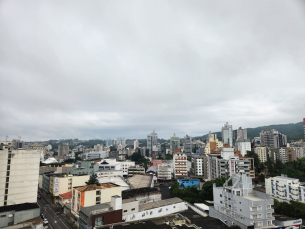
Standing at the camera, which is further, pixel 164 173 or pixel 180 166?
pixel 164 173

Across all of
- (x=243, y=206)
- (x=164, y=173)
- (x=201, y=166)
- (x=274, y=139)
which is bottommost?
(x=164, y=173)

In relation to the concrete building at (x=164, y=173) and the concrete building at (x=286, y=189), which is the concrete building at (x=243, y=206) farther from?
the concrete building at (x=164, y=173)

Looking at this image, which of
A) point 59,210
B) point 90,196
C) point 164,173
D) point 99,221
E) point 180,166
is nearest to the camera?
point 99,221

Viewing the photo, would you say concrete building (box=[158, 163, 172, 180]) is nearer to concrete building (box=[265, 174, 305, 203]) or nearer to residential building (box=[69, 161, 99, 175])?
residential building (box=[69, 161, 99, 175])

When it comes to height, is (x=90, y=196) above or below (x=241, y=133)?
below

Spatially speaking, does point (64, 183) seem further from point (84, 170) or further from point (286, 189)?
point (286, 189)

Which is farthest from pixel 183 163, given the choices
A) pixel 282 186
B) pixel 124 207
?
pixel 124 207

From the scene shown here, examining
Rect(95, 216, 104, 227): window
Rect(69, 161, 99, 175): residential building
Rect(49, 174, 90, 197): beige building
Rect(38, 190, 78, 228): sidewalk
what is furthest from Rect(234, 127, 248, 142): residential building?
Rect(95, 216, 104, 227): window

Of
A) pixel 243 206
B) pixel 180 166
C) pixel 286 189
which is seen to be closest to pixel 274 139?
pixel 180 166
